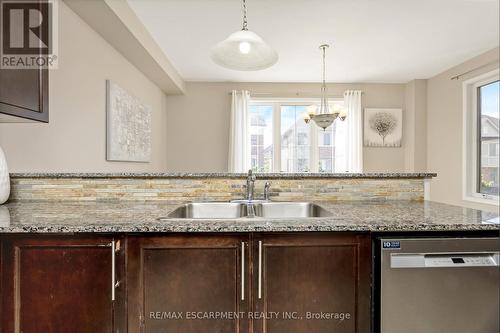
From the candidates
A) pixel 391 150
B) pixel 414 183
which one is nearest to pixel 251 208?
pixel 414 183

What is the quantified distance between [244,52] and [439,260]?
128 cm

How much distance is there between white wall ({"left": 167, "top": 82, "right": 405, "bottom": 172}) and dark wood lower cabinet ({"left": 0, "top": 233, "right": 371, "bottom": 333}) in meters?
3.71

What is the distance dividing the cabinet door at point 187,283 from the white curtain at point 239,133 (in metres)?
3.56

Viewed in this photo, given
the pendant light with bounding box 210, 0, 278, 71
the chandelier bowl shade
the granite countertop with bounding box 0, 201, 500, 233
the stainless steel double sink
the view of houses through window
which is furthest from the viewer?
the view of houses through window

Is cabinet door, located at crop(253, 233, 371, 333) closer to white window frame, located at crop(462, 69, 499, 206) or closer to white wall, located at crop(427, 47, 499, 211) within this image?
white wall, located at crop(427, 47, 499, 211)

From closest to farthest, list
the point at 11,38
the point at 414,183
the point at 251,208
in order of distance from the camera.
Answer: the point at 11,38, the point at 251,208, the point at 414,183

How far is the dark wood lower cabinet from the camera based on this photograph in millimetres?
1005

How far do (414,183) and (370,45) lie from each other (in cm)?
223

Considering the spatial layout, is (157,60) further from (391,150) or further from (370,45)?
(391,150)

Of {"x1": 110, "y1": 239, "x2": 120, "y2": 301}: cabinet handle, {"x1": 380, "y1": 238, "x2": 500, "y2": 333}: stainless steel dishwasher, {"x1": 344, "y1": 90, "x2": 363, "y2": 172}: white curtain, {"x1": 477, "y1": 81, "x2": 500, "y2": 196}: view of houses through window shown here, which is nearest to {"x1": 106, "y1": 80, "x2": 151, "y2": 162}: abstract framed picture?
{"x1": 110, "y1": 239, "x2": 120, "y2": 301}: cabinet handle

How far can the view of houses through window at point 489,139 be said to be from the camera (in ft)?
11.3

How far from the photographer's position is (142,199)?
1.62 metres

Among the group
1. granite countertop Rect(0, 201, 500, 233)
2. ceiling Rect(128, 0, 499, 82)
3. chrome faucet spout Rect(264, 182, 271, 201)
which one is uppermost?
ceiling Rect(128, 0, 499, 82)

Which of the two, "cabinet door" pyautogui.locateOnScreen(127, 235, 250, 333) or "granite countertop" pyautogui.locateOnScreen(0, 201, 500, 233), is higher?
"granite countertop" pyautogui.locateOnScreen(0, 201, 500, 233)
